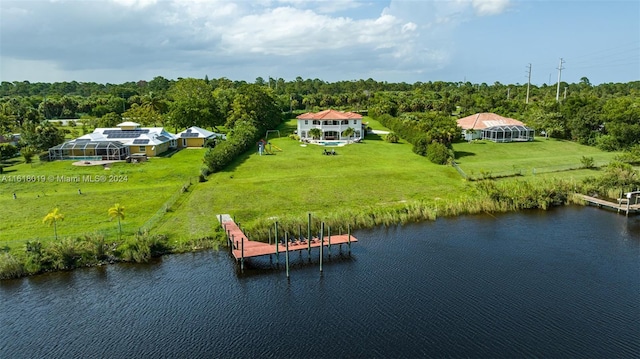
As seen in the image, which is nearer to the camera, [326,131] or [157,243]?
[157,243]

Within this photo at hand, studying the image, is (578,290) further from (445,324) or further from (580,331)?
(445,324)

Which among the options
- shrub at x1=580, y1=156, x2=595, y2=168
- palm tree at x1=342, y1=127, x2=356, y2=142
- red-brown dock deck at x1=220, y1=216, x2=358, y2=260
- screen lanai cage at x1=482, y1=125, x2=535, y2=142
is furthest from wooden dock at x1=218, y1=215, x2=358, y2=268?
screen lanai cage at x1=482, y1=125, x2=535, y2=142

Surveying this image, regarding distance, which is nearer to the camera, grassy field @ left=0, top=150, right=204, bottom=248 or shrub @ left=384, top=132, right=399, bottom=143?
grassy field @ left=0, top=150, right=204, bottom=248

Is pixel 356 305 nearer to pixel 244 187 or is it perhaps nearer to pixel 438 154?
pixel 244 187

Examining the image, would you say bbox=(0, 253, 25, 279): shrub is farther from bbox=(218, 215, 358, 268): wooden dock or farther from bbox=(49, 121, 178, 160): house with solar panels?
bbox=(49, 121, 178, 160): house with solar panels

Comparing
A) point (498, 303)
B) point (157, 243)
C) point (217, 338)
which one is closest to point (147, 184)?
point (157, 243)

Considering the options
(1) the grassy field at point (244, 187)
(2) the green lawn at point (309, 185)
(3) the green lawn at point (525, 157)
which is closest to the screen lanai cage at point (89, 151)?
(1) the grassy field at point (244, 187)

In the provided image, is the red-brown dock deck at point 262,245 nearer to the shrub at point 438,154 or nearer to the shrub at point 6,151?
the shrub at point 438,154
